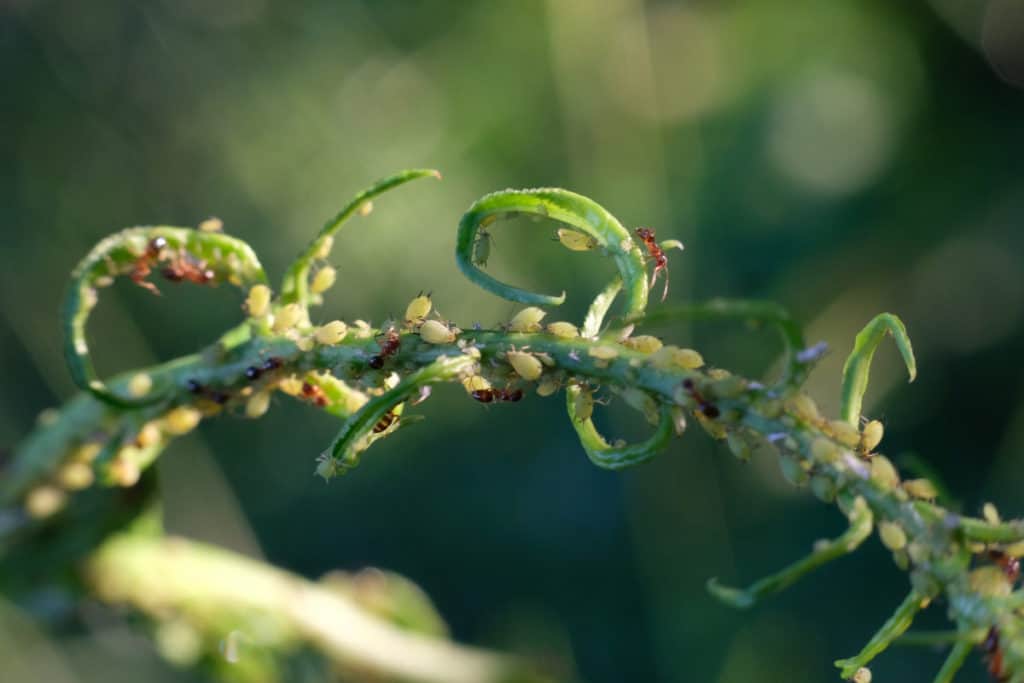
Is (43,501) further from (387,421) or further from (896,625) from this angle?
(896,625)

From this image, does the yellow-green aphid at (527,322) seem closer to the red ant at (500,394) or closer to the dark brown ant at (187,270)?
the red ant at (500,394)

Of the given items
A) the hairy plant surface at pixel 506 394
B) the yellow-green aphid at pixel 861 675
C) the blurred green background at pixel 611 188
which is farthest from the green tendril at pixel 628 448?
the blurred green background at pixel 611 188

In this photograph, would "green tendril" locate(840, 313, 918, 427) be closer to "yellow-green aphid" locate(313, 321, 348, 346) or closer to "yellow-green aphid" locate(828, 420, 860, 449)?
"yellow-green aphid" locate(828, 420, 860, 449)

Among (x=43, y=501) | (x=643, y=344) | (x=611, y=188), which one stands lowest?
(x=611, y=188)

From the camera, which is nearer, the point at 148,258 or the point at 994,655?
the point at 994,655

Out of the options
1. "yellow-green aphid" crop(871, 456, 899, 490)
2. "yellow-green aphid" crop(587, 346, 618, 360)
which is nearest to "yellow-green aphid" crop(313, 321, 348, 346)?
"yellow-green aphid" crop(587, 346, 618, 360)

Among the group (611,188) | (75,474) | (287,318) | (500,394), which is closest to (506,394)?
(500,394)
